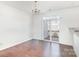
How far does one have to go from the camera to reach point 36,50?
2494 mm

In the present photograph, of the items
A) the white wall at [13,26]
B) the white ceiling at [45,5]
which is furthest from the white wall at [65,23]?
the white wall at [13,26]

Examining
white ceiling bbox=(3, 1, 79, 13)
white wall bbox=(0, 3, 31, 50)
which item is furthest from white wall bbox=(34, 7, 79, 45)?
white wall bbox=(0, 3, 31, 50)

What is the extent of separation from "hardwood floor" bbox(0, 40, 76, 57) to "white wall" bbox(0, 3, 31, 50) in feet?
0.43

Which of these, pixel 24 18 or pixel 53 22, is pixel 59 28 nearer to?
pixel 53 22

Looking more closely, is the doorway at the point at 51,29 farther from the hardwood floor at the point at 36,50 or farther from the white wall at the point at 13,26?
the white wall at the point at 13,26

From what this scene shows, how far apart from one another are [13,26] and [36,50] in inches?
30.9

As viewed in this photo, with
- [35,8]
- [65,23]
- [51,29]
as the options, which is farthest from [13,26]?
[65,23]

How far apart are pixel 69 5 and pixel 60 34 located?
648 millimetres

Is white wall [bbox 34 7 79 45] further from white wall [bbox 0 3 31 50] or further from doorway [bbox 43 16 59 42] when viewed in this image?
white wall [bbox 0 3 31 50]

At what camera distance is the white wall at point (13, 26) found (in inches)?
91.3

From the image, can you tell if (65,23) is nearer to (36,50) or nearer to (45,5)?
(45,5)

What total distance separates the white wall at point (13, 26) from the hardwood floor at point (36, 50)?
130mm

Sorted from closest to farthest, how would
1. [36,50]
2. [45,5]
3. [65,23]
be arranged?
[45,5]
[65,23]
[36,50]

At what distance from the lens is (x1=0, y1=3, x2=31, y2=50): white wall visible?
232 centimetres
